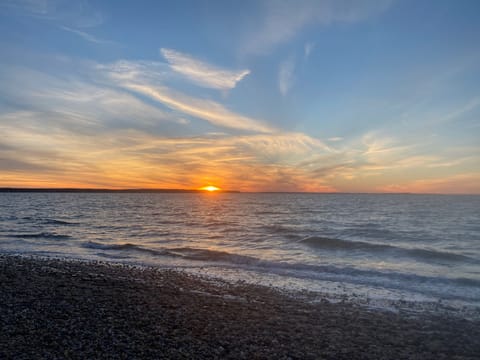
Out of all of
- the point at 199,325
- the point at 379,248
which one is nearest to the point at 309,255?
the point at 379,248

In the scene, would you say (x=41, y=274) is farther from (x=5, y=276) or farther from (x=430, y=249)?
(x=430, y=249)

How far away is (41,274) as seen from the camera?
1408 centimetres

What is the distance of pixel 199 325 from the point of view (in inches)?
345

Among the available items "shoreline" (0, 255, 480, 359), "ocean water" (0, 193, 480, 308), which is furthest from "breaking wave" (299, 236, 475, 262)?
"shoreline" (0, 255, 480, 359)

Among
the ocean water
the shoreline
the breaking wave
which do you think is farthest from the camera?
the breaking wave

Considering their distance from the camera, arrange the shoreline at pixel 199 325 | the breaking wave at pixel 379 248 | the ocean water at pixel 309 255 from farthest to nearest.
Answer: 1. the breaking wave at pixel 379 248
2. the ocean water at pixel 309 255
3. the shoreline at pixel 199 325

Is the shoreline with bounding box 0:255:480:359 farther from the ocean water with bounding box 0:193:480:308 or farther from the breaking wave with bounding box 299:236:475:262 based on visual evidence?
the breaking wave with bounding box 299:236:475:262

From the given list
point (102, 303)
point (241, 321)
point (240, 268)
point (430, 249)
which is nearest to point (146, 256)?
point (240, 268)

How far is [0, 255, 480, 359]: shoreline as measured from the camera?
7.29 metres

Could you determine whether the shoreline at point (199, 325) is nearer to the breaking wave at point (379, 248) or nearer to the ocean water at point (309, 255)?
the ocean water at point (309, 255)

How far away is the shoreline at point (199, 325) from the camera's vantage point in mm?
7285

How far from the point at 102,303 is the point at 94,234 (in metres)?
23.9

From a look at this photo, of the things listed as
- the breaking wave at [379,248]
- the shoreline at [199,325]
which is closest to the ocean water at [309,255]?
the breaking wave at [379,248]

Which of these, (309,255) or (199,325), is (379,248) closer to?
(309,255)
